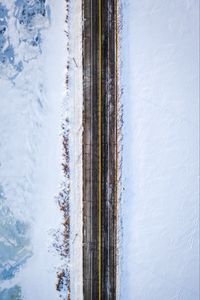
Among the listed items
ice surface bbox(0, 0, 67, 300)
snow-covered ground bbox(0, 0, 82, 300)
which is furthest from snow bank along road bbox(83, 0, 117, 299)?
ice surface bbox(0, 0, 67, 300)

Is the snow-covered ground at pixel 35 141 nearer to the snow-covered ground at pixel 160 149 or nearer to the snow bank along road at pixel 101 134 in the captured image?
the snow bank along road at pixel 101 134

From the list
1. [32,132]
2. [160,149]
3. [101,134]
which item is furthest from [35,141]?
[160,149]

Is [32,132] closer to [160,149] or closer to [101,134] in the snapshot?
[101,134]

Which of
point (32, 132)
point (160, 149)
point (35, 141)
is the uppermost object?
point (32, 132)

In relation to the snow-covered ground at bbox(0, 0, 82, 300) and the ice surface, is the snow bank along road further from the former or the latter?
the ice surface
